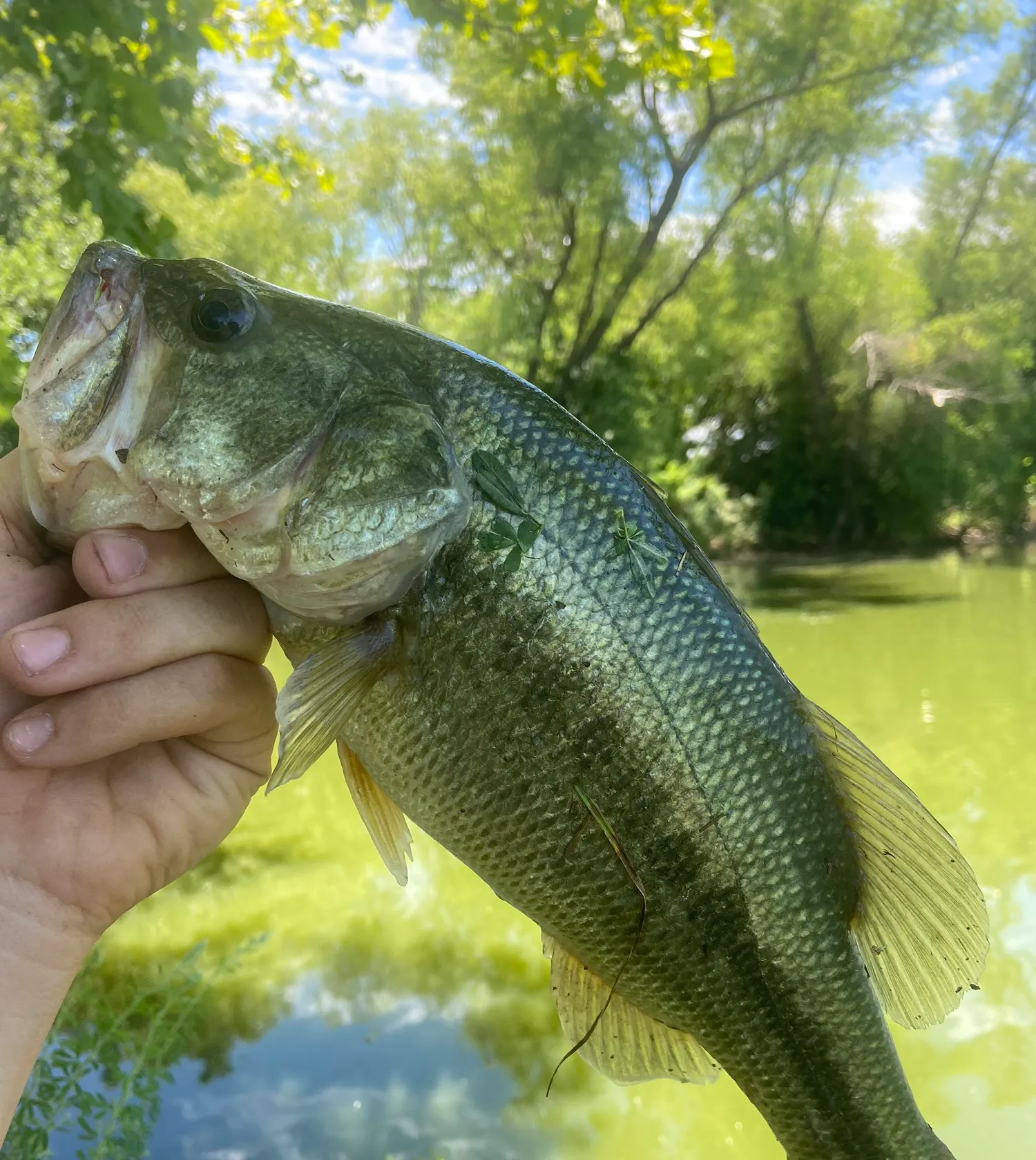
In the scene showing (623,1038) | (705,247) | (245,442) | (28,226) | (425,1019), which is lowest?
(425,1019)

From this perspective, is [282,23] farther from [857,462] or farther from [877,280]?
[857,462]

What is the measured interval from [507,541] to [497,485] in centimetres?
9

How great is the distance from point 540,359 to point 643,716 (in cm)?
1564

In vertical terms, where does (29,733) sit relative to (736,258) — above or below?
below

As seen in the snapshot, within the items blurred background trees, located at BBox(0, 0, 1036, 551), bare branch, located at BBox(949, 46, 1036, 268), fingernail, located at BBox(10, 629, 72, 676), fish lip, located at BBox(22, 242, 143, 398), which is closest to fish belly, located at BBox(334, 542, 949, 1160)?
fingernail, located at BBox(10, 629, 72, 676)

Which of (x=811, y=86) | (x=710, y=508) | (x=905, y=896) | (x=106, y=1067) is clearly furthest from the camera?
(x=710, y=508)

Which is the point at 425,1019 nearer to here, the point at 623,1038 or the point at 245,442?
the point at 623,1038

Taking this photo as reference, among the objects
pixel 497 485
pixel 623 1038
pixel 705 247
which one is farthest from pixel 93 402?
pixel 705 247

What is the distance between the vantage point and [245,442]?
4.00 feet

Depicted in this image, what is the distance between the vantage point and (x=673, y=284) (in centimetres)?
1691

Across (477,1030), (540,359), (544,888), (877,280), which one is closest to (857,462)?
(877,280)

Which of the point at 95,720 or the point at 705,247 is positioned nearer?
the point at 95,720

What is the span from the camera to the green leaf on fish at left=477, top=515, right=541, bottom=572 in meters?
1.25

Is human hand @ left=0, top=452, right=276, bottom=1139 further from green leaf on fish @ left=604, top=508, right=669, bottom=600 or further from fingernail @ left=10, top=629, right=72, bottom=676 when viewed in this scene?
green leaf on fish @ left=604, top=508, right=669, bottom=600
